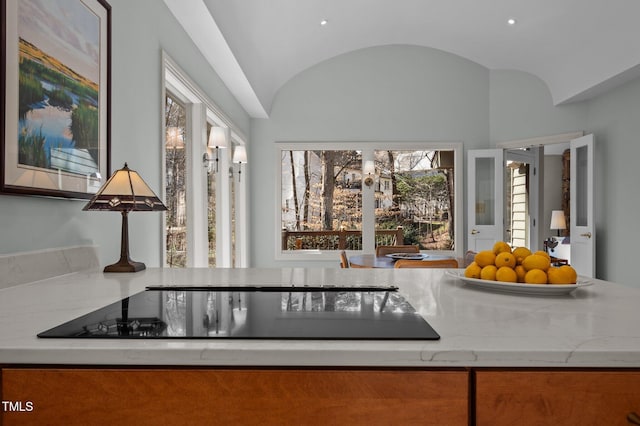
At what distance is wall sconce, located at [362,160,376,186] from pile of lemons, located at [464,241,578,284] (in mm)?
4458

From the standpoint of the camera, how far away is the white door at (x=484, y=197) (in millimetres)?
5395

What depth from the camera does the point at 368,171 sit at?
568cm

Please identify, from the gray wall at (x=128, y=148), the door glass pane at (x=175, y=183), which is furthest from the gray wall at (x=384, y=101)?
the gray wall at (x=128, y=148)

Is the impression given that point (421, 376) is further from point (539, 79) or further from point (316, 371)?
point (539, 79)

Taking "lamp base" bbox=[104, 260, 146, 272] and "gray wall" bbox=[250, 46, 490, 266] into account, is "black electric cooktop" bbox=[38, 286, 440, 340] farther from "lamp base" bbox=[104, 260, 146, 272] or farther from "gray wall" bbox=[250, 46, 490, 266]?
"gray wall" bbox=[250, 46, 490, 266]

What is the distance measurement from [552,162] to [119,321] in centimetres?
854

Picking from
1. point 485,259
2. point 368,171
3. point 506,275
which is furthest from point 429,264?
point 368,171

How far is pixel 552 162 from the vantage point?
7.89 metres

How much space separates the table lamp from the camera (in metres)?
1.47

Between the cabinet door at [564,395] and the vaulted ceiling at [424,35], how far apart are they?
2.57m

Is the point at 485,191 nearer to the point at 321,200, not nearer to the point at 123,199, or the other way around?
the point at 321,200

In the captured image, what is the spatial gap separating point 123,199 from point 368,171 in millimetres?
4415

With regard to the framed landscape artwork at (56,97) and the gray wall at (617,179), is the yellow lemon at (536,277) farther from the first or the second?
the gray wall at (617,179)

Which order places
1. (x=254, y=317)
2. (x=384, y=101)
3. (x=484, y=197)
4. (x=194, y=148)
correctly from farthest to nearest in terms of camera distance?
(x=384, y=101), (x=484, y=197), (x=194, y=148), (x=254, y=317)
